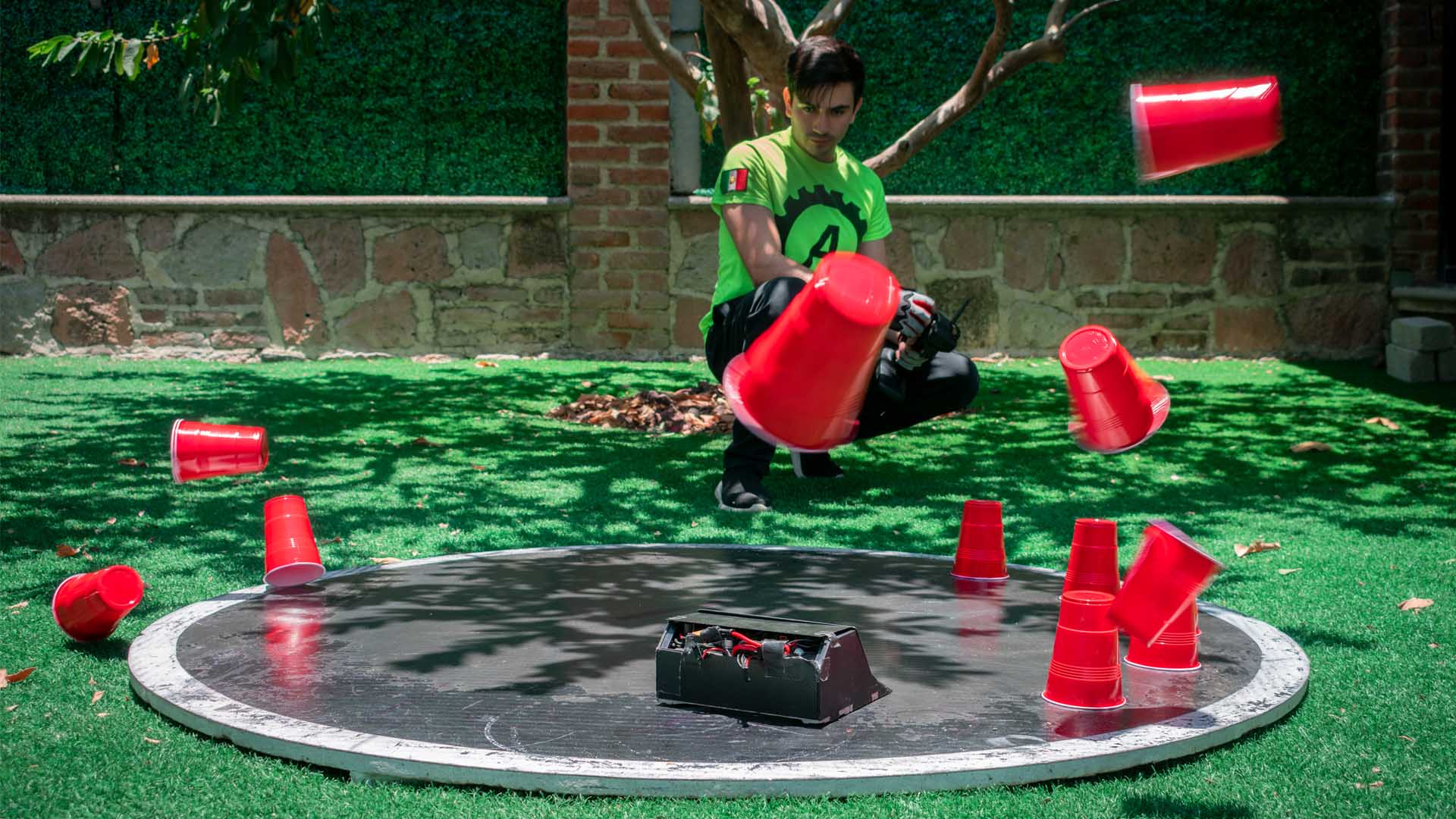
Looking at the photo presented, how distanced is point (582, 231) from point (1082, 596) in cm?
768

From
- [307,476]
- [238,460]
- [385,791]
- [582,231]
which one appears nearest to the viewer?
[385,791]

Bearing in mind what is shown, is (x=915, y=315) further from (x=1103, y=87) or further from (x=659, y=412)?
(x=1103, y=87)

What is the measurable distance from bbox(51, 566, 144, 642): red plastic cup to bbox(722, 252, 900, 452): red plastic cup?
5.64 ft

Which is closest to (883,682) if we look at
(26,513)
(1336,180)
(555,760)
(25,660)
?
(555,760)

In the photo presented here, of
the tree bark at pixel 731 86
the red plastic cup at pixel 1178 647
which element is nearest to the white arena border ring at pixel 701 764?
the red plastic cup at pixel 1178 647

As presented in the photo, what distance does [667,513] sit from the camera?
5176 millimetres

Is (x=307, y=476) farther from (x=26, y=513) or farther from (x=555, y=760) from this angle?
(x=555, y=760)

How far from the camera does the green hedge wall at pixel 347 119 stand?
10.1 meters

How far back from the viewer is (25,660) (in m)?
3.16

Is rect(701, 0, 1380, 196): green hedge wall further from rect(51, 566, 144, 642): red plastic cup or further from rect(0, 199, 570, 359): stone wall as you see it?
rect(51, 566, 144, 642): red plastic cup

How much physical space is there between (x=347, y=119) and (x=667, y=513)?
623 centimetres

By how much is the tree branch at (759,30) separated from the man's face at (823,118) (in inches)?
69.8

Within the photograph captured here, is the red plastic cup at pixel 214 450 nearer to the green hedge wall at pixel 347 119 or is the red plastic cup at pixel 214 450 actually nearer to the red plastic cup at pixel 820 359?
the red plastic cup at pixel 820 359

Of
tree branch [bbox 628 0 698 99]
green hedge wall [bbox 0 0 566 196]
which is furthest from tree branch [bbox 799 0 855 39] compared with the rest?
green hedge wall [bbox 0 0 566 196]
